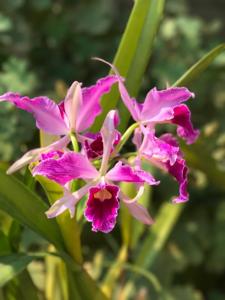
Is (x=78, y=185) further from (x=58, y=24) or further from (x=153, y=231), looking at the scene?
(x=58, y=24)

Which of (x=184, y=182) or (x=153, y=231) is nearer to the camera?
(x=184, y=182)

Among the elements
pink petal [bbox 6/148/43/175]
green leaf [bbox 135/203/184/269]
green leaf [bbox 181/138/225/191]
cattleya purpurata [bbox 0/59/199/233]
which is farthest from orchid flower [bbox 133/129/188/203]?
green leaf [bbox 135/203/184/269]

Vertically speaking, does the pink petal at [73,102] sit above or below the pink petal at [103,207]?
above

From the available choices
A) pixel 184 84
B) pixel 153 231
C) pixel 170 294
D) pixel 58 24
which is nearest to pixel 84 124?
pixel 184 84

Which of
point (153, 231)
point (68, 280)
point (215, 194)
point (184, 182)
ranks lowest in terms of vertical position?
point (215, 194)

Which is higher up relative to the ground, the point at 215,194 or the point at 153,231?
the point at 153,231

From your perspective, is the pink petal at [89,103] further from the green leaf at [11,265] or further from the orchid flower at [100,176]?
the green leaf at [11,265]

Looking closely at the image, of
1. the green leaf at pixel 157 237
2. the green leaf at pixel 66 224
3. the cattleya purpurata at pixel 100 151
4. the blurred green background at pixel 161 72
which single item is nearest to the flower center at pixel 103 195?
the cattleya purpurata at pixel 100 151

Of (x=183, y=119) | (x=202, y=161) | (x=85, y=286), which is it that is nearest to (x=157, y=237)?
(x=202, y=161)
